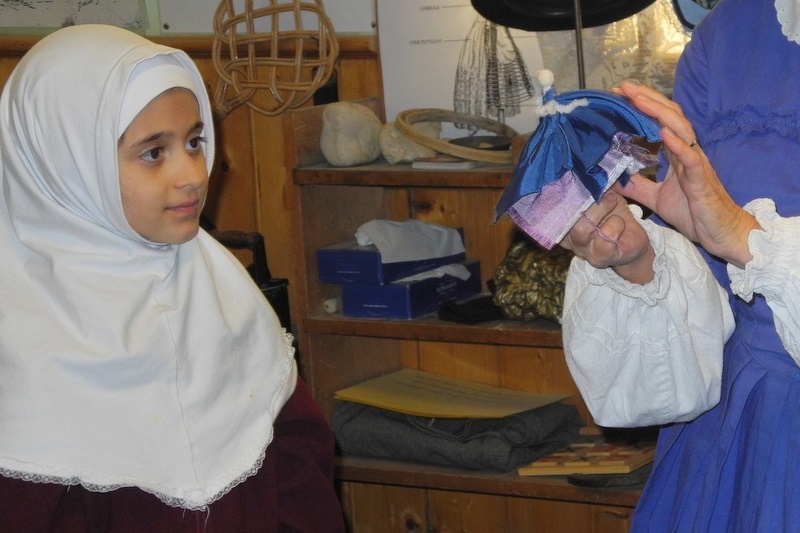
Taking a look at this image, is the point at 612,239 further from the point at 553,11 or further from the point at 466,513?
the point at 466,513

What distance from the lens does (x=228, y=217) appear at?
104 inches

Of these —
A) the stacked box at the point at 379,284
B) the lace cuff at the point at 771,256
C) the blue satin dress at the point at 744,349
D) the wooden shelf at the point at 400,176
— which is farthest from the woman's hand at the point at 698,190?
the stacked box at the point at 379,284

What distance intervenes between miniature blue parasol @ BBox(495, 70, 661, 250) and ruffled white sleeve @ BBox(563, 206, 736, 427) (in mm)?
93

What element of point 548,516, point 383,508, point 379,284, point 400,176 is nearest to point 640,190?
point 400,176

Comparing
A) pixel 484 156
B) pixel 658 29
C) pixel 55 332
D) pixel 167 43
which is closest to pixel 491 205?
pixel 484 156

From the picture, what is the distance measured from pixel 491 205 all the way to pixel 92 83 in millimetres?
1224

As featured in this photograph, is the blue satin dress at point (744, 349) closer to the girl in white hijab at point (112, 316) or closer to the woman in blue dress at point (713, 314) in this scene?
the woman in blue dress at point (713, 314)

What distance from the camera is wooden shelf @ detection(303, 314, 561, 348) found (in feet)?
6.66

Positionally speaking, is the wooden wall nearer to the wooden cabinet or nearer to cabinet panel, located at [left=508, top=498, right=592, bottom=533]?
the wooden cabinet

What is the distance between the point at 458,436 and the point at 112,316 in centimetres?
105

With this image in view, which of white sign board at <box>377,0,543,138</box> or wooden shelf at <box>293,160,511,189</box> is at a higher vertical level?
white sign board at <box>377,0,543,138</box>

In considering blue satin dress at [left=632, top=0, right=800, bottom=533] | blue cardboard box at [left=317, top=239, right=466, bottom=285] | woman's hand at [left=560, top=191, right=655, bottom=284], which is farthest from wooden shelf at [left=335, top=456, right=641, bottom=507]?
woman's hand at [left=560, top=191, right=655, bottom=284]

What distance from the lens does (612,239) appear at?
104cm

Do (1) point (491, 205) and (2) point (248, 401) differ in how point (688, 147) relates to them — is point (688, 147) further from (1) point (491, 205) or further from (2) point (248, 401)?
(1) point (491, 205)
